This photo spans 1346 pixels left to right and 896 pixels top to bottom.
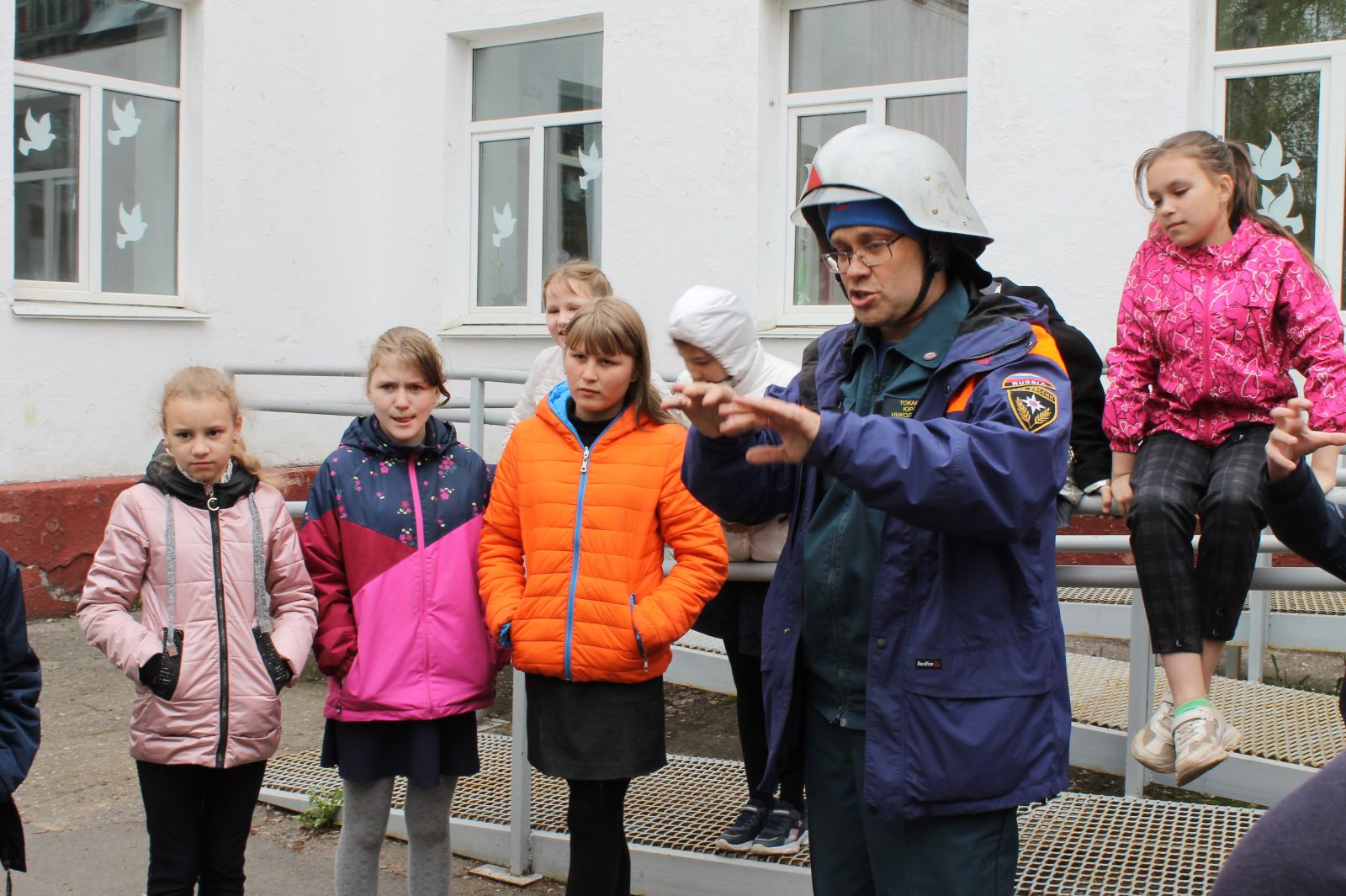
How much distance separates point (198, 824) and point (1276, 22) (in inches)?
224

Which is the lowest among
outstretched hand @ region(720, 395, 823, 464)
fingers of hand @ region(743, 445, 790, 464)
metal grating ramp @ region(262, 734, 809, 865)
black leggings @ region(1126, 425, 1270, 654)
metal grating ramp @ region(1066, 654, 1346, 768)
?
metal grating ramp @ region(262, 734, 809, 865)

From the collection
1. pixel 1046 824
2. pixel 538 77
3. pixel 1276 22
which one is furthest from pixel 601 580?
pixel 538 77

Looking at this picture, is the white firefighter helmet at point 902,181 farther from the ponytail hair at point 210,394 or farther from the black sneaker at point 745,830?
the black sneaker at point 745,830

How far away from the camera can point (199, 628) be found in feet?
9.57

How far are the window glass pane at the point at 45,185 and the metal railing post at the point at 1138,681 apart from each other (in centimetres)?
600

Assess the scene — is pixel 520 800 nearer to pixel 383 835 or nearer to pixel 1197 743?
pixel 383 835

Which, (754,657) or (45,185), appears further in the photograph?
(45,185)

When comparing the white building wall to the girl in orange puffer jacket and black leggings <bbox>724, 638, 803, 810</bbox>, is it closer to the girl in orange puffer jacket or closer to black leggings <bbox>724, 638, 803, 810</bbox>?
black leggings <bbox>724, 638, 803, 810</bbox>

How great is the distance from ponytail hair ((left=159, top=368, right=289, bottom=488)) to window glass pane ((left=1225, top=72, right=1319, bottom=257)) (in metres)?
4.88

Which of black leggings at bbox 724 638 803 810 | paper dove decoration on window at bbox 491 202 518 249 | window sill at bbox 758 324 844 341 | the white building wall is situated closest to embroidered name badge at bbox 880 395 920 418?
black leggings at bbox 724 638 803 810

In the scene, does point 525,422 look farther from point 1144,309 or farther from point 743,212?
point 743,212

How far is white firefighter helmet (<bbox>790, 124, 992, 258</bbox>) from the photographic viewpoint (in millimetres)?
2057

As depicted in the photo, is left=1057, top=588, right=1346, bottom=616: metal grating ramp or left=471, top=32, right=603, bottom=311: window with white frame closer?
left=1057, top=588, right=1346, bottom=616: metal grating ramp

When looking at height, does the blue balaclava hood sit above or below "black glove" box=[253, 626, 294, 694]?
above
